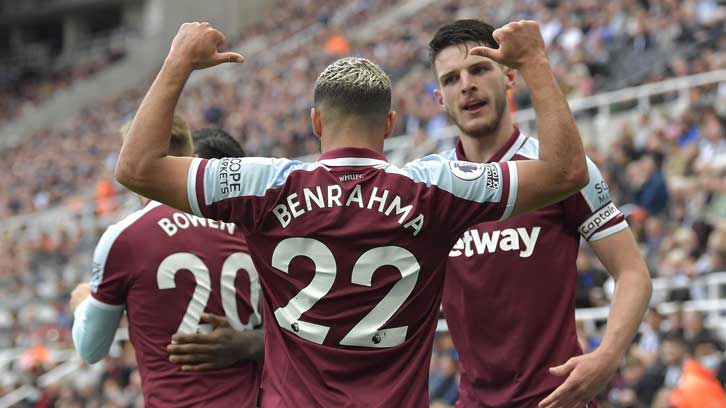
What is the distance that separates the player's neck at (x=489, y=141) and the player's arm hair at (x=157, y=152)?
1496mm

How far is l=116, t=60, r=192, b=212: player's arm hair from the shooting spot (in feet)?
10.4

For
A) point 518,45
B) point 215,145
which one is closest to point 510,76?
point 518,45

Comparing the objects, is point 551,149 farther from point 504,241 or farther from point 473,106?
point 473,106

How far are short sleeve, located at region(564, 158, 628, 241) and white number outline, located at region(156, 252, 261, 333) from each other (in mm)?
1356

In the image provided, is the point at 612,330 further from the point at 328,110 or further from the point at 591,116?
the point at 591,116

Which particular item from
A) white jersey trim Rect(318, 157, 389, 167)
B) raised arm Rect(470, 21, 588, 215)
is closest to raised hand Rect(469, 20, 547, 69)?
raised arm Rect(470, 21, 588, 215)

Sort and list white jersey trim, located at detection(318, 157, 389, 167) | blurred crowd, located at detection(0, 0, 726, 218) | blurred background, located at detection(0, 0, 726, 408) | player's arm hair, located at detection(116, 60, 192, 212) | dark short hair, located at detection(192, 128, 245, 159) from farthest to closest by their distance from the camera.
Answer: blurred crowd, located at detection(0, 0, 726, 218)
blurred background, located at detection(0, 0, 726, 408)
dark short hair, located at detection(192, 128, 245, 159)
white jersey trim, located at detection(318, 157, 389, 167)
player's arm hair, located at detection(116, 60, 192, 212)

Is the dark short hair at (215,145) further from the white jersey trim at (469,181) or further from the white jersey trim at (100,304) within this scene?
the white jersey trim at (469,181)

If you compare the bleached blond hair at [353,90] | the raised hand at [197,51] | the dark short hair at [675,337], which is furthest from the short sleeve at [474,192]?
the dark short hair at [675,337]

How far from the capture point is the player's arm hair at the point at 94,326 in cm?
419

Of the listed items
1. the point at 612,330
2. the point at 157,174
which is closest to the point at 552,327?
the point at 612,330

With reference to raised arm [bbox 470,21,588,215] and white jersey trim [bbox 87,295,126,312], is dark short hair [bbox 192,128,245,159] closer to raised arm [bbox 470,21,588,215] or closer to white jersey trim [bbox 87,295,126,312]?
white jersey trim [bbox 87,295,126,312]

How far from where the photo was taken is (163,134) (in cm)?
318

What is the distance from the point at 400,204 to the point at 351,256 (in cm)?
22
